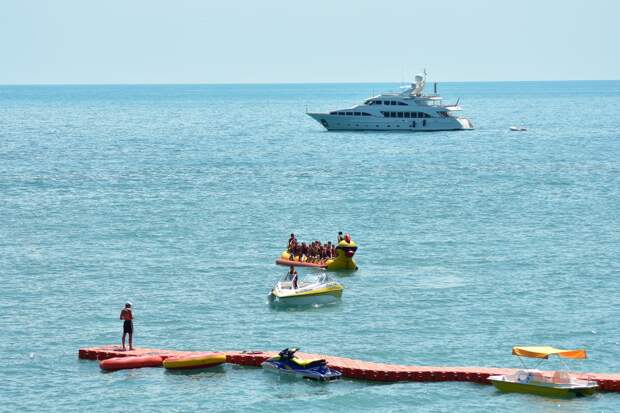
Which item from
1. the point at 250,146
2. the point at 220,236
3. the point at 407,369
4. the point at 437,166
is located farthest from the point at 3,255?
the point at 250,146

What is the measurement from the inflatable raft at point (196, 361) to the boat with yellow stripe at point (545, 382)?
1087cm

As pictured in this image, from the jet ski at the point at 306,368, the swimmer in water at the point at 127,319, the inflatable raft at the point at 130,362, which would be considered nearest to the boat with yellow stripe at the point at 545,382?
the jet ski at the point at 306,368

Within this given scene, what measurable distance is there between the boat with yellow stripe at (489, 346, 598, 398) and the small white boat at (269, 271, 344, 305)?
1597cm

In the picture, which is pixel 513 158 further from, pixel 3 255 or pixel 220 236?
pixel 3 255

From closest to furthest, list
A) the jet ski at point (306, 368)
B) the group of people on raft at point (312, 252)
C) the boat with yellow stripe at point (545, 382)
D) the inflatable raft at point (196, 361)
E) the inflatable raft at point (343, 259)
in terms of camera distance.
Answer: the boat with yellow stripe at point (545, 382)
the jet ski at point (306, 368)
the inflatable raft at point (196, 361)
the inflatable raft at point (343, 259)
the group of people on raft at point (312, 252)

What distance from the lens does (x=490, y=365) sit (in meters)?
47.2

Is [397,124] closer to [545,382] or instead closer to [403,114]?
[403,114]

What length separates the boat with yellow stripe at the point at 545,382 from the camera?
1667 inches

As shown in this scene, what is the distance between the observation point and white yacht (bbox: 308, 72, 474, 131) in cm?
16775

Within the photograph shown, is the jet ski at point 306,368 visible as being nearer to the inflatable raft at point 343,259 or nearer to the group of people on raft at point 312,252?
the inflatable raft at point 343,259

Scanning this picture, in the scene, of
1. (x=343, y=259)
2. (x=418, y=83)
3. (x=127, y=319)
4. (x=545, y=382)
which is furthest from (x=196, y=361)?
(x=418, y=83)

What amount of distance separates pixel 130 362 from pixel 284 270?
2146 cm

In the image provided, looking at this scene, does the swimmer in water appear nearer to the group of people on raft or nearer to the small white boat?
the small white boat

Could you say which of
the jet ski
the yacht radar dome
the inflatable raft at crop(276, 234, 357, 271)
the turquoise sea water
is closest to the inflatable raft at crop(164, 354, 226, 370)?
the turquoise sea water
